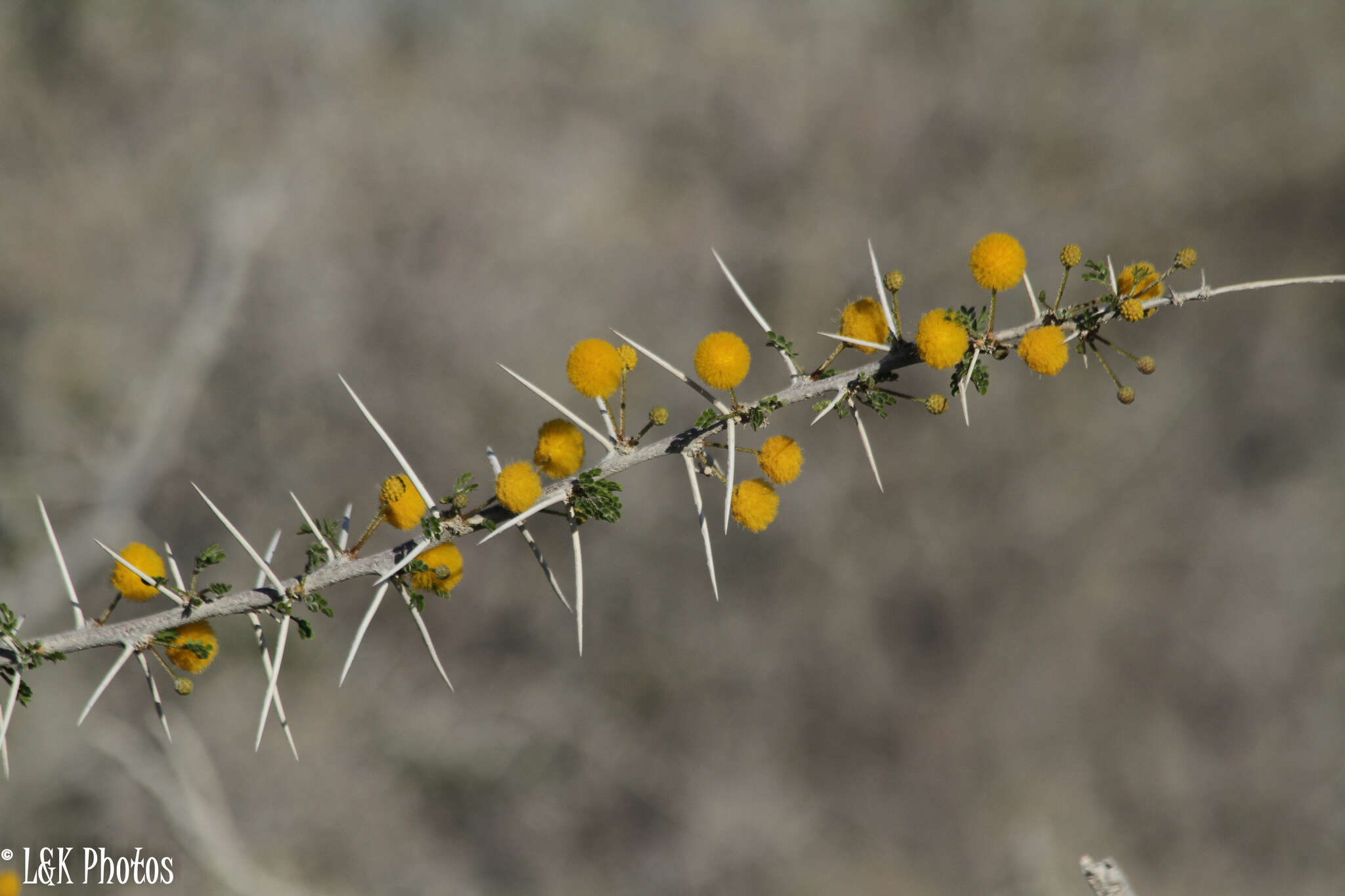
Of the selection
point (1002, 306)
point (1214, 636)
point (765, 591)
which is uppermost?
point (1002, 306)

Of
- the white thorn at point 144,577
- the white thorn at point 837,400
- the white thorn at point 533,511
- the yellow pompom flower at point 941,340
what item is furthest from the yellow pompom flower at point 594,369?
the white thorn at point 144,577

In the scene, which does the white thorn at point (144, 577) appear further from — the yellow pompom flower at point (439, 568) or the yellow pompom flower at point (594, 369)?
the yellow pompom flower at point (594, 369)

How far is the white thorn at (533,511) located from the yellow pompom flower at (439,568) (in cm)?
12

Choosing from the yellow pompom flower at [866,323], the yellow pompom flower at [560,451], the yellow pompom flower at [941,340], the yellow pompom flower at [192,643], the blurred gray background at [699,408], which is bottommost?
the yellow pompom flower at [941,340]

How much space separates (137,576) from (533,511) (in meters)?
1.03

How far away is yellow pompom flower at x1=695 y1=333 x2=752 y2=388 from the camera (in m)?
1.53

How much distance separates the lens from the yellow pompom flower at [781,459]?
1561 millimetres

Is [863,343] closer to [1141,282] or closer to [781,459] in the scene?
[781,459]

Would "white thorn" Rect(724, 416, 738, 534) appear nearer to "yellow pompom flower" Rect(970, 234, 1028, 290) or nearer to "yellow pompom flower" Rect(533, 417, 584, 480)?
"yellow pompom flower" Rect(533, 417, 584, 480)

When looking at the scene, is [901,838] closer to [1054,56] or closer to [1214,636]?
[1214,636]

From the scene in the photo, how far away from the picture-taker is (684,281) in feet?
23.9

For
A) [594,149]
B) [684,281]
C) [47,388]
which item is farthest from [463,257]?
[47,388]

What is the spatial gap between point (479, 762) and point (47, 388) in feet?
16.5

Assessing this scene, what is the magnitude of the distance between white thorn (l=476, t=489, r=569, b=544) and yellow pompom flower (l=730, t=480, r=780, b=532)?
383mm
